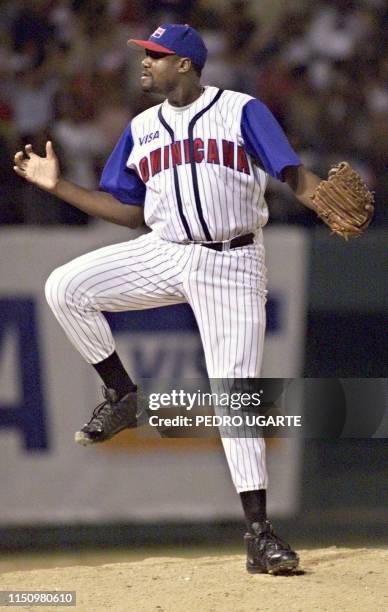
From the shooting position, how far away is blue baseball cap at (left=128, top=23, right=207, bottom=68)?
15.3 ft

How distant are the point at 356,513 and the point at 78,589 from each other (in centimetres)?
154

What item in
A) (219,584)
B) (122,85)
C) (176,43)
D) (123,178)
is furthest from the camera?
(122,85)

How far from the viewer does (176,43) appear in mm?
4672

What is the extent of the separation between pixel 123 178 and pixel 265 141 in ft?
2.03

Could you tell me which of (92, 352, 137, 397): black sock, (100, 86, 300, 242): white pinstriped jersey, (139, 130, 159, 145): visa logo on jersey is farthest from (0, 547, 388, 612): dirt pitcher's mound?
(139, 130, 159, 145): visa logo on jersey

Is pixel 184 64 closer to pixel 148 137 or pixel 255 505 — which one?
pixel 148 137

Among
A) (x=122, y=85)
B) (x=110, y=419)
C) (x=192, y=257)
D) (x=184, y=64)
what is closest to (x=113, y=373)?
(x=110, y=419)

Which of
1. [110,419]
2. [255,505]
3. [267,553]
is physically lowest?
[267,553]

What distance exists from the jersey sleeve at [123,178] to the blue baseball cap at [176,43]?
354 mm

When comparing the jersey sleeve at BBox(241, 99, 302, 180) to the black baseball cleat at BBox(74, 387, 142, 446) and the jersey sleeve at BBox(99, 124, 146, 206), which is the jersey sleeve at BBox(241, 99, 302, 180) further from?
the black baseball cleat at BBox(74, 387, 142, 446)

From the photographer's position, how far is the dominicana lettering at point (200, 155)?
469 centimetres

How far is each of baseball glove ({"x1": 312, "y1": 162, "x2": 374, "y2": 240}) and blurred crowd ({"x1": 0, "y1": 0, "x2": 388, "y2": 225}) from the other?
122cm

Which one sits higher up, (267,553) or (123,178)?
(123,178)

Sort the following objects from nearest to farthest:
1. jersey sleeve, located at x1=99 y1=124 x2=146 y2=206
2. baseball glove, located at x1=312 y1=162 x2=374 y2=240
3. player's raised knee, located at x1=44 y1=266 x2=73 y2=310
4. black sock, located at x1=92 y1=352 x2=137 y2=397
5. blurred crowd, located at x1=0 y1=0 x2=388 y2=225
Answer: baseball glove, located at x1=312 y1=162 x2=374 y2=240 < player's raised knee, located at x1=44 y1=266 x2=73 y2=310 < black sock, located at x1=92 y1=352 x2=137 y2=397 < jersey sleeve, located at x1=99 y1=124 x2=146 y2=206 < blurred crowd, located at x1=0 y1=0 x2=388 y2=225
